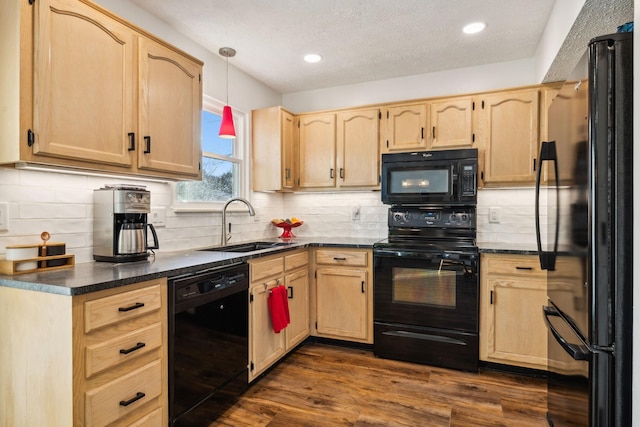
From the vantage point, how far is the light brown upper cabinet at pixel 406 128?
3.26m

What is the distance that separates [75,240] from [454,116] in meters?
2.88

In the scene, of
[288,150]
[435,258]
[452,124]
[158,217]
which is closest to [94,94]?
[158,217]

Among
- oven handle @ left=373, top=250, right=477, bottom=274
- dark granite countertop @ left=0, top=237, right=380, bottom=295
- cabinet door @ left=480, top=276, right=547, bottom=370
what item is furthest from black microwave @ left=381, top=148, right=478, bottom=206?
dark granite countertop @ left=0, top=237, right=380, bottom=295

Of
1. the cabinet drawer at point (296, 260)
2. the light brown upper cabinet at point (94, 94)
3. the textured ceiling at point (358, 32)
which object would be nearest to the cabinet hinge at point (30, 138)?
the light brown upper cabinet at point (94, 94)

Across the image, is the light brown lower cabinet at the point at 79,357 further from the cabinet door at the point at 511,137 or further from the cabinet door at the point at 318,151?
the cabinet door at the point at 511,137

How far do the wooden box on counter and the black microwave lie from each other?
92.8 inches

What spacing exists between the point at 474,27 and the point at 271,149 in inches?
76.2

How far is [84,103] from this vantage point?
68.9 inches

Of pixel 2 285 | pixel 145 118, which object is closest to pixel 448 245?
pixel 145 118

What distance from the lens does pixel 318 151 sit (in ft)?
12.0

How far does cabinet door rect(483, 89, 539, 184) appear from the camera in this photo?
293cm

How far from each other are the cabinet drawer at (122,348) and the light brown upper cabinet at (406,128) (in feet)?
8.01

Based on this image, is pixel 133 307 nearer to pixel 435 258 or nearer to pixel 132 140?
pixel 132 140

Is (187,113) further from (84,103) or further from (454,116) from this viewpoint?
(454,116)
